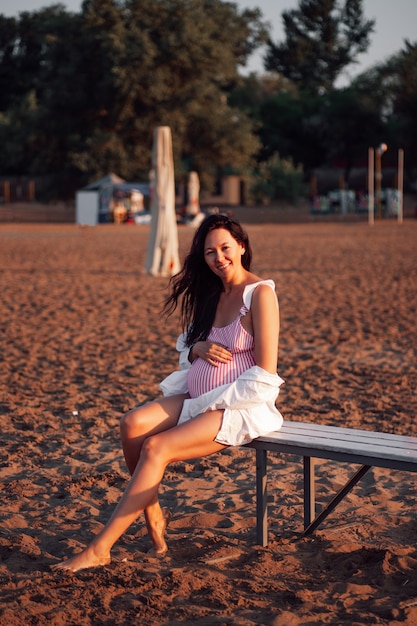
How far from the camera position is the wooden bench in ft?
11.2

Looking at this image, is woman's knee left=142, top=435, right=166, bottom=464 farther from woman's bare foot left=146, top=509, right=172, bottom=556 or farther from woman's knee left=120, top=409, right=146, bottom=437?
woman's bare foot left=146, top=509, right=172, bottom=556

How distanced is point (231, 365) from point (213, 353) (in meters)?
0.09

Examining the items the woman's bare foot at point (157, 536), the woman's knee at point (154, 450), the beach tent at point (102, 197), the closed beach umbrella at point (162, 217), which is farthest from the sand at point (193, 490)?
the beach tent at point (102, 197)

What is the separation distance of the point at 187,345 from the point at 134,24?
4164 centimetres

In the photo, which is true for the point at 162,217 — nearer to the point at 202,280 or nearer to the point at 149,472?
the point at 202,280

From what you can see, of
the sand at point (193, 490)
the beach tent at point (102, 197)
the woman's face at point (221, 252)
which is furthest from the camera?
the beach tent at point (102, 197)

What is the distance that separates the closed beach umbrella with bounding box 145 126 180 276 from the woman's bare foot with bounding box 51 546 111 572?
40.5 ft

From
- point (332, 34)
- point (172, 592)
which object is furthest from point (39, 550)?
point (332, 34)

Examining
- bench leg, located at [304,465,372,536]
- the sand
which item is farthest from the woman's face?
the sand

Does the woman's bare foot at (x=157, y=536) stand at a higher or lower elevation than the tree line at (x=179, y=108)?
lower

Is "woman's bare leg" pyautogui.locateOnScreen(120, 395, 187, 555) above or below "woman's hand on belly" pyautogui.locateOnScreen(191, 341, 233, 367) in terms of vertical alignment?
below

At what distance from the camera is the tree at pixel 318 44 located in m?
66.9

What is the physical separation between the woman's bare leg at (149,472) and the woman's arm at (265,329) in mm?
281

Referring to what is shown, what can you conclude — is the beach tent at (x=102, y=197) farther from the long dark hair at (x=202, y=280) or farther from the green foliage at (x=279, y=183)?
the long dark hair at (x=202, y=280)
